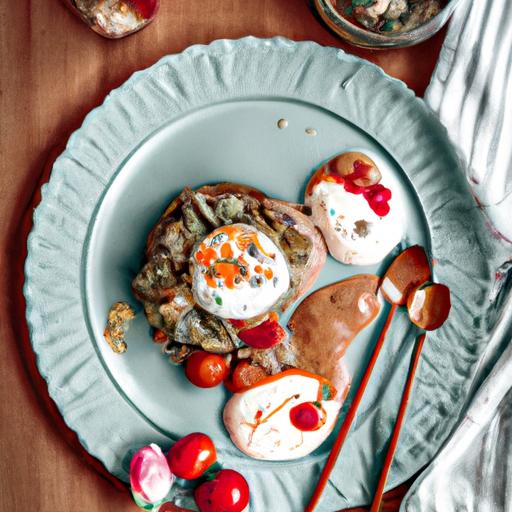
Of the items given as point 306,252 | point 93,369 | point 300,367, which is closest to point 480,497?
point 300,367

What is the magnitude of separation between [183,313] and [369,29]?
0.64m

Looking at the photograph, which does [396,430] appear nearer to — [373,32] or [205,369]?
[205,369]

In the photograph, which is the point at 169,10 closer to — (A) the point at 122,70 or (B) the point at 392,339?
(A) the point at 122,70

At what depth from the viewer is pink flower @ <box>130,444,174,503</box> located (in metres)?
1.03

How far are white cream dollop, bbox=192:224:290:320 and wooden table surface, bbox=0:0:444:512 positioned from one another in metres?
0.36

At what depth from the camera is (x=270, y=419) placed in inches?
44.0

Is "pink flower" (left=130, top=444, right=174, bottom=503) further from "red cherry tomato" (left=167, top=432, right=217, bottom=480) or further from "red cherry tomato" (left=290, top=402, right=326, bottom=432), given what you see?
"red cherry tomato" (left=290, top=402, right=326, bottom=432)

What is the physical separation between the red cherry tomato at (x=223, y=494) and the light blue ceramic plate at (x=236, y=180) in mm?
48

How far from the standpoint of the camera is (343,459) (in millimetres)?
1154

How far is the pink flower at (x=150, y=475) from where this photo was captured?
1.03 metres

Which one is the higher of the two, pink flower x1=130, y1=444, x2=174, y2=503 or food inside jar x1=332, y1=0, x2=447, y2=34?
food inside jar x1=332, y1=0, x2=447, y2=34

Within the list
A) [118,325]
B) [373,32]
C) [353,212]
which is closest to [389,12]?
[373,32]

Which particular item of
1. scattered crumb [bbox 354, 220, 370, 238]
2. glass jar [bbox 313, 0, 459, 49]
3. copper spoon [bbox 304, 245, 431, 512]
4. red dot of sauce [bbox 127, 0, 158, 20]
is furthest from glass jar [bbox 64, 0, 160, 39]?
copper spoon [bbox 304, 245, 431, 512]

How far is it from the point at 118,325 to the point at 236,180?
36 centimetres
